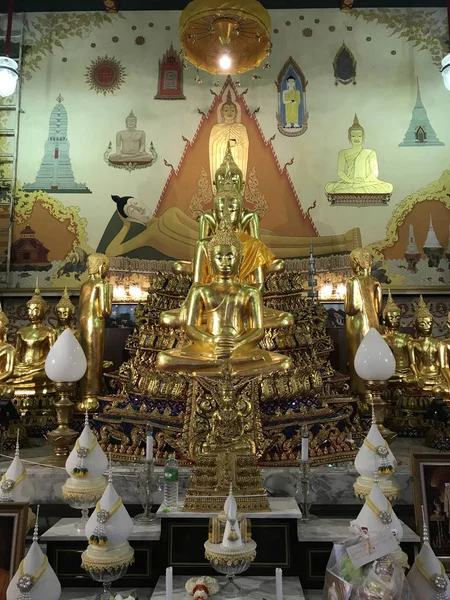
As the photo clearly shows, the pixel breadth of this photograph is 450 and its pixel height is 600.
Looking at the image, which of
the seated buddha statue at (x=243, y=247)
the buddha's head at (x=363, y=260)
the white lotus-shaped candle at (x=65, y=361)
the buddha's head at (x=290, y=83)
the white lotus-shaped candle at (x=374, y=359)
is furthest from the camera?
the buddha's head at (x=290, y=83)

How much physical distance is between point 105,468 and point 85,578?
0.45 metres

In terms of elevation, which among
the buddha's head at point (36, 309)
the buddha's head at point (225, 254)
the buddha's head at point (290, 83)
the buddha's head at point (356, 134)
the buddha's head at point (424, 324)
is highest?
the buddha's head at point (290, 83)

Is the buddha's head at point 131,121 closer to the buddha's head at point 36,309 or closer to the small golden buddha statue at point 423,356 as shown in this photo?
the buddha's head at point 36,309

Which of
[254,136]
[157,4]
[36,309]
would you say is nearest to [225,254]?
[36,309]

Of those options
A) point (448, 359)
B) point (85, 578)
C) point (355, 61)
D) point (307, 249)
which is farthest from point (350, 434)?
point (355, 61)

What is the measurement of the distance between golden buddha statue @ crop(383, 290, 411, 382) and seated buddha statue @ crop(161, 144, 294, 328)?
0.93 metres

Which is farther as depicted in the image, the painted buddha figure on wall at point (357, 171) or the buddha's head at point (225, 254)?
the painted buddha figure on wall at point (357, 171)

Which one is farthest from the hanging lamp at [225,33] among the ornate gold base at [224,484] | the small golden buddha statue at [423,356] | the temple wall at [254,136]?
the ornate gold base at [224,484]

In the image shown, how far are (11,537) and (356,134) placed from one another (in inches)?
197

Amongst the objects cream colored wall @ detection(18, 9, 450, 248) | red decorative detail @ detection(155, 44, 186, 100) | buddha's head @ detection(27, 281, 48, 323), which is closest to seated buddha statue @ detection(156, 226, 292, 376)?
buddha's head @ detection(27, 281, 48, 323)

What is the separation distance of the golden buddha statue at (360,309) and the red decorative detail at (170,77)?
2.92m

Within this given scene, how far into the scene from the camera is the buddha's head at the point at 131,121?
5.79m

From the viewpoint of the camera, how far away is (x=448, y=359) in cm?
376

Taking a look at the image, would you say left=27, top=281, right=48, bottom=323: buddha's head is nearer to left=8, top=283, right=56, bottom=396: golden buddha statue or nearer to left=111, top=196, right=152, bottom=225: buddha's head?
left=8, top=283, right=56, bottom=396: golden buddha statue
